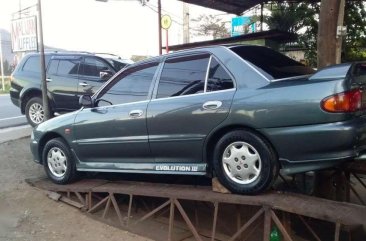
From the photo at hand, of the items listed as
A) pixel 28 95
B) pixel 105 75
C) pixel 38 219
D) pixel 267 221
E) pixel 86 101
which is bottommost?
pixel 38 219

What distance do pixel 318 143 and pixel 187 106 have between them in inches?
58.4

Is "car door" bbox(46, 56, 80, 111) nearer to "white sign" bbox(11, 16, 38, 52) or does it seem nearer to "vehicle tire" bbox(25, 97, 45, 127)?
"vehicle tire" bbox(25, 97, 45, 127)

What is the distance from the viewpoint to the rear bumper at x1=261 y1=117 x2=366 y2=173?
13.6 feet

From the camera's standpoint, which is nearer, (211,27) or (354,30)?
(354,30)

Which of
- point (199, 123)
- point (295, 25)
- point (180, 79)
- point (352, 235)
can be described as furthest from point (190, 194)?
point (295, 25)

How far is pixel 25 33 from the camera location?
9156 mm

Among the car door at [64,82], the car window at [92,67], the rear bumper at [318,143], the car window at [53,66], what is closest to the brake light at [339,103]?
the rear bumper at [318,143]

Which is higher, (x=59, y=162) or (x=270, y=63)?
(x=270, y=63)

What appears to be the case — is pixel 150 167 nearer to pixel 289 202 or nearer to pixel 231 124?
pixel 231 124

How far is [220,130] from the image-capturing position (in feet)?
15.8

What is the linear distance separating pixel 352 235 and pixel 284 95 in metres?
2.77

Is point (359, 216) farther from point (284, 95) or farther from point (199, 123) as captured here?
point (199, 123)

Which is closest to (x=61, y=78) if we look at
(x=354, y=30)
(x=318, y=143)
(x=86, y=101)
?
(x=86, y=101)

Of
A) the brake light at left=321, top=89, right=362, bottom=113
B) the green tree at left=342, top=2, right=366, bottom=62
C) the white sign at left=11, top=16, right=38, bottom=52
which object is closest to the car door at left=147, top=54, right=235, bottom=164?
the brake light at left=321, top=89, right=362, bottom=113
